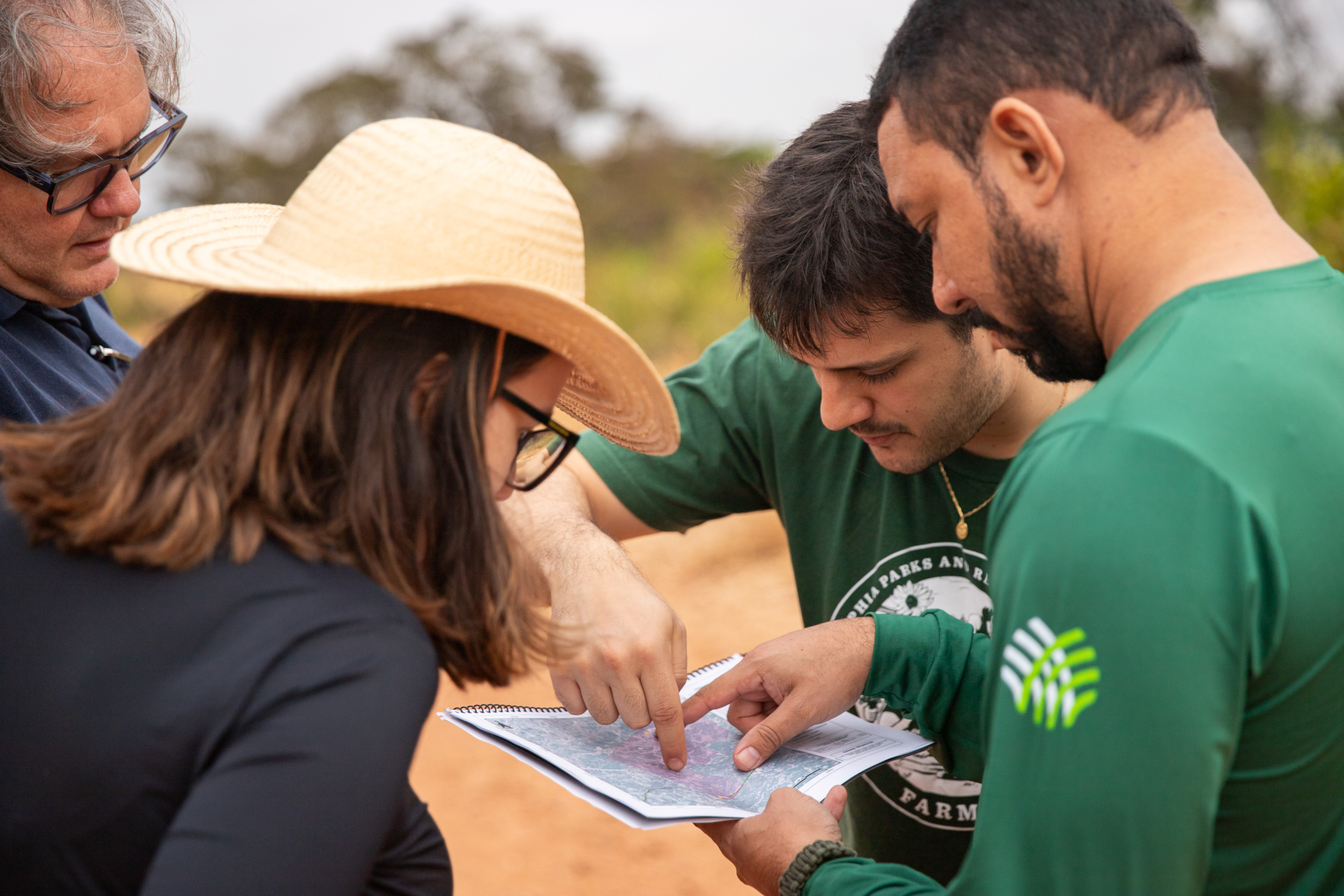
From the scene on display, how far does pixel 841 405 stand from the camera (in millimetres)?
2238

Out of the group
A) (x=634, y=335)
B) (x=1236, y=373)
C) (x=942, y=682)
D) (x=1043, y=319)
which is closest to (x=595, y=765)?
(x=942, y=682)

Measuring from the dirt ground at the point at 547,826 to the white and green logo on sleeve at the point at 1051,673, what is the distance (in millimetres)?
2722

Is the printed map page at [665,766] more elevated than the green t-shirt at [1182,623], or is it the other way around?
the green t-shirt at [1182,623]

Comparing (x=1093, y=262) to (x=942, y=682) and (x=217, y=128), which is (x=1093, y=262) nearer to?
(x=942, y=682)

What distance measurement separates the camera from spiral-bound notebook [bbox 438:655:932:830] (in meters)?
1.73

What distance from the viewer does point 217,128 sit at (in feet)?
72.5

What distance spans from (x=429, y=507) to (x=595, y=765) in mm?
741

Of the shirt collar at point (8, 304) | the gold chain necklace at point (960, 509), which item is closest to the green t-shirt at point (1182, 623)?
the gold chain necklace at point (960, 509)

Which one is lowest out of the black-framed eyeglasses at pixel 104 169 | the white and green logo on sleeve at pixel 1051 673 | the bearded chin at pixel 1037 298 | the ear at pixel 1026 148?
the white and green logo on sleeve at pixel 1051 673

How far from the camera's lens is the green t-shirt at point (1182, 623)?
1.12 meters

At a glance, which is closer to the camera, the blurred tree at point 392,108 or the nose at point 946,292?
the nose at point 946,292

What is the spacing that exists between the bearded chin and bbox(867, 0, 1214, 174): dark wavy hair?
10 cm

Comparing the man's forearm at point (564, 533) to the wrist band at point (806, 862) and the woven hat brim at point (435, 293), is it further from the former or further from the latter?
the wrist band at point (806, 862)

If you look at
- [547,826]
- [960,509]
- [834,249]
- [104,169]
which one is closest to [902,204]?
[834,249]
